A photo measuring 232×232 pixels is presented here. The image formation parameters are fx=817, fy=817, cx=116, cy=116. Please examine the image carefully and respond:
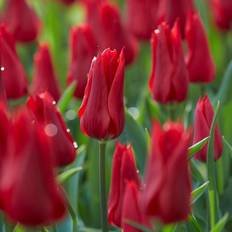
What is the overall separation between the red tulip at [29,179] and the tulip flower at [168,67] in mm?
699

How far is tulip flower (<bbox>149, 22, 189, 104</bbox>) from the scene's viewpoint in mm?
1780

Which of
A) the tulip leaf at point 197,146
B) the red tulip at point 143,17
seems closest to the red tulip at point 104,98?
the tulip leaf at point 197,146

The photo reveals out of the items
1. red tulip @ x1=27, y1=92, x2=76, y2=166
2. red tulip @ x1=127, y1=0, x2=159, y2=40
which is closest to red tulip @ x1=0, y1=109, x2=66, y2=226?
red tulip @ x1=27, y1=92, x2=76, y2=166

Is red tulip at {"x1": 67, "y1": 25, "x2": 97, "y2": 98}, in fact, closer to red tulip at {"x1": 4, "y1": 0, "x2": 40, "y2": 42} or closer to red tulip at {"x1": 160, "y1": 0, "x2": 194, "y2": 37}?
red tulip at {"x1": 160, "y1": 0, "x2": 194, "y2": 37}

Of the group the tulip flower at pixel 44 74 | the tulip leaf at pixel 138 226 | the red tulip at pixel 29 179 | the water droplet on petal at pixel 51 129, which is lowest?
the tulip leaf at pixel 138 226

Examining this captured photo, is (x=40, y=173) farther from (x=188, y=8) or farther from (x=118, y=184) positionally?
(x=188, y=8)

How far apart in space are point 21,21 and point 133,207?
131 centimetres

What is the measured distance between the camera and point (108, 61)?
4.99 ft

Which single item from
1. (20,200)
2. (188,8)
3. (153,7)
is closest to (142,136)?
(188,8)

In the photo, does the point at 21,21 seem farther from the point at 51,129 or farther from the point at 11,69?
the point at 51,129

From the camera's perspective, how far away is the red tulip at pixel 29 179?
1.09m

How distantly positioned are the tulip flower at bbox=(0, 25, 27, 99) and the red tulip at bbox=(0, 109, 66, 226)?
763 mm

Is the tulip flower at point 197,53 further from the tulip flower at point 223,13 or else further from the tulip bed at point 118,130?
the tulip flower at point 223,13

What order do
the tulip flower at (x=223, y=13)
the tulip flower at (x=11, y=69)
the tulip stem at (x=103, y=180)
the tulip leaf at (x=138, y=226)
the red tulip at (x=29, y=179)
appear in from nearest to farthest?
the red tulip at (x=29, y=179) < the tulip leaf at (x=138, y=226) < the tulip stem at (x=103, y=180) < the tulip flower at (x=11, y=69) < the tulip flower at (x=223, y=13)
